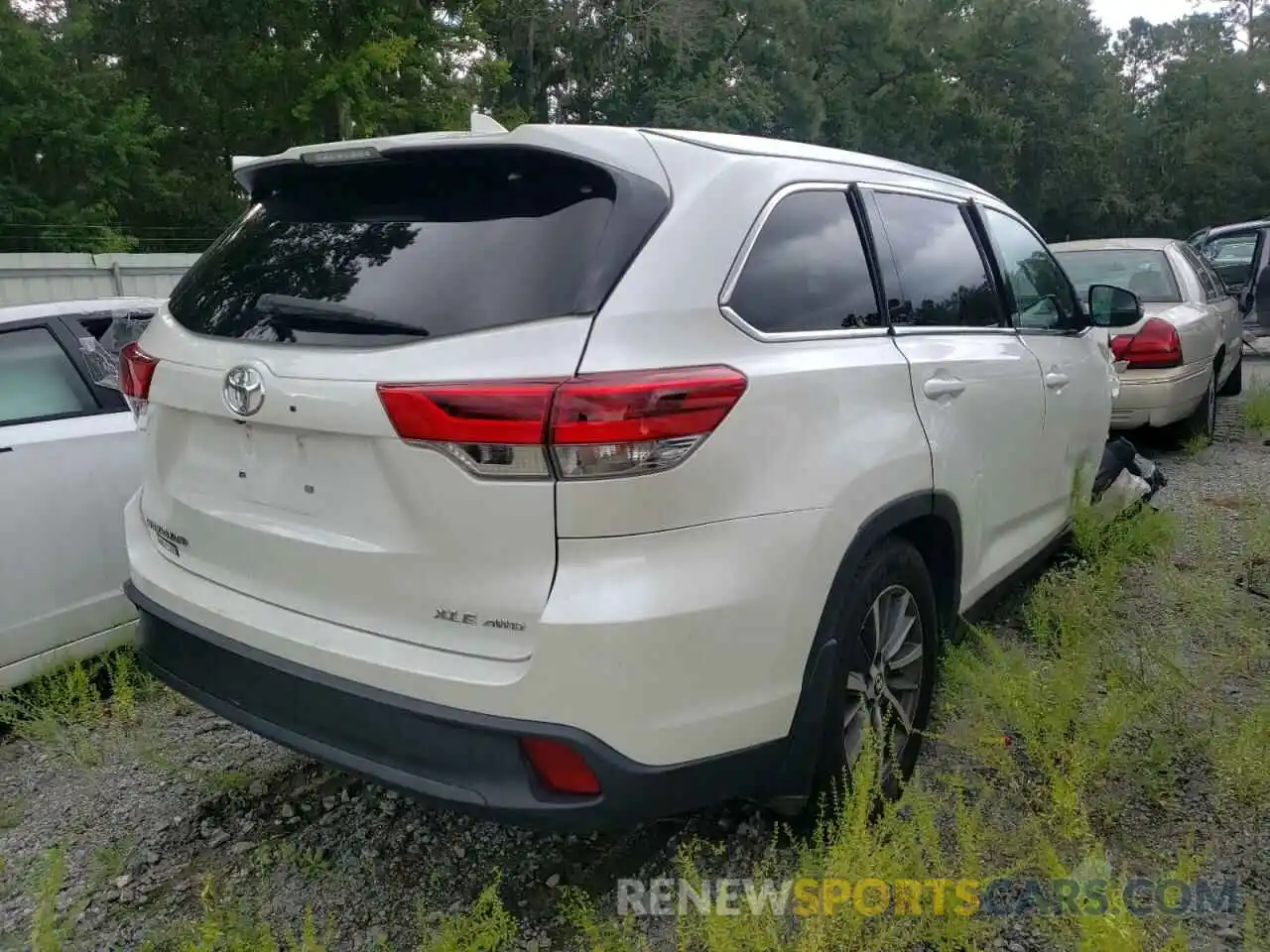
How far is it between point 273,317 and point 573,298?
770 millimetres

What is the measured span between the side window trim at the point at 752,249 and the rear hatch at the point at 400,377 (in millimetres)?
240

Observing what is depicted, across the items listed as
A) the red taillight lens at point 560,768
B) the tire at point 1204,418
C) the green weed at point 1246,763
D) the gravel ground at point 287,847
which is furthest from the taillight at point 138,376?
the tire at point 1204,418

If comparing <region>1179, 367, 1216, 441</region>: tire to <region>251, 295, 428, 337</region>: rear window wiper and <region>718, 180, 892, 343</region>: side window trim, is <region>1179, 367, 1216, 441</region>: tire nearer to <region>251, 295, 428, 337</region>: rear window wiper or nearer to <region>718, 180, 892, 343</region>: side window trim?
<region>718, 180, 892, 343</region>: side window trim

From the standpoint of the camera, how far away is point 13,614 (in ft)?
11.3

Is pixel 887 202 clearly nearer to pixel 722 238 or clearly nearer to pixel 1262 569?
pixel 722 238

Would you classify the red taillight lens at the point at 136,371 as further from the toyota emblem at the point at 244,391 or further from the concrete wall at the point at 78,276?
the concrete wall at the point at 78,276

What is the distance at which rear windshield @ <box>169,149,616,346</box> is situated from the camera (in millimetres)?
2016

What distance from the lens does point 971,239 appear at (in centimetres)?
348

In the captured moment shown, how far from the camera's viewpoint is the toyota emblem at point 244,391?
217 centimetres

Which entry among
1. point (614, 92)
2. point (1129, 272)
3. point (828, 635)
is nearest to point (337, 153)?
point (828, 635)

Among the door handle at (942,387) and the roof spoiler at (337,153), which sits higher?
the roof spoiler at (337,153)

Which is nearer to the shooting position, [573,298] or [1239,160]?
[573,298]

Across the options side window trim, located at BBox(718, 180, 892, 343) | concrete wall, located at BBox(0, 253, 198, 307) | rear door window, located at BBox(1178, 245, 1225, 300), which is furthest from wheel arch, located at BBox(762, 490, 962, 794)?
concrete wall, located at BBox(0, 253, 198, 307)

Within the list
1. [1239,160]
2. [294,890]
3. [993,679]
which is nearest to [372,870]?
[294,890]
